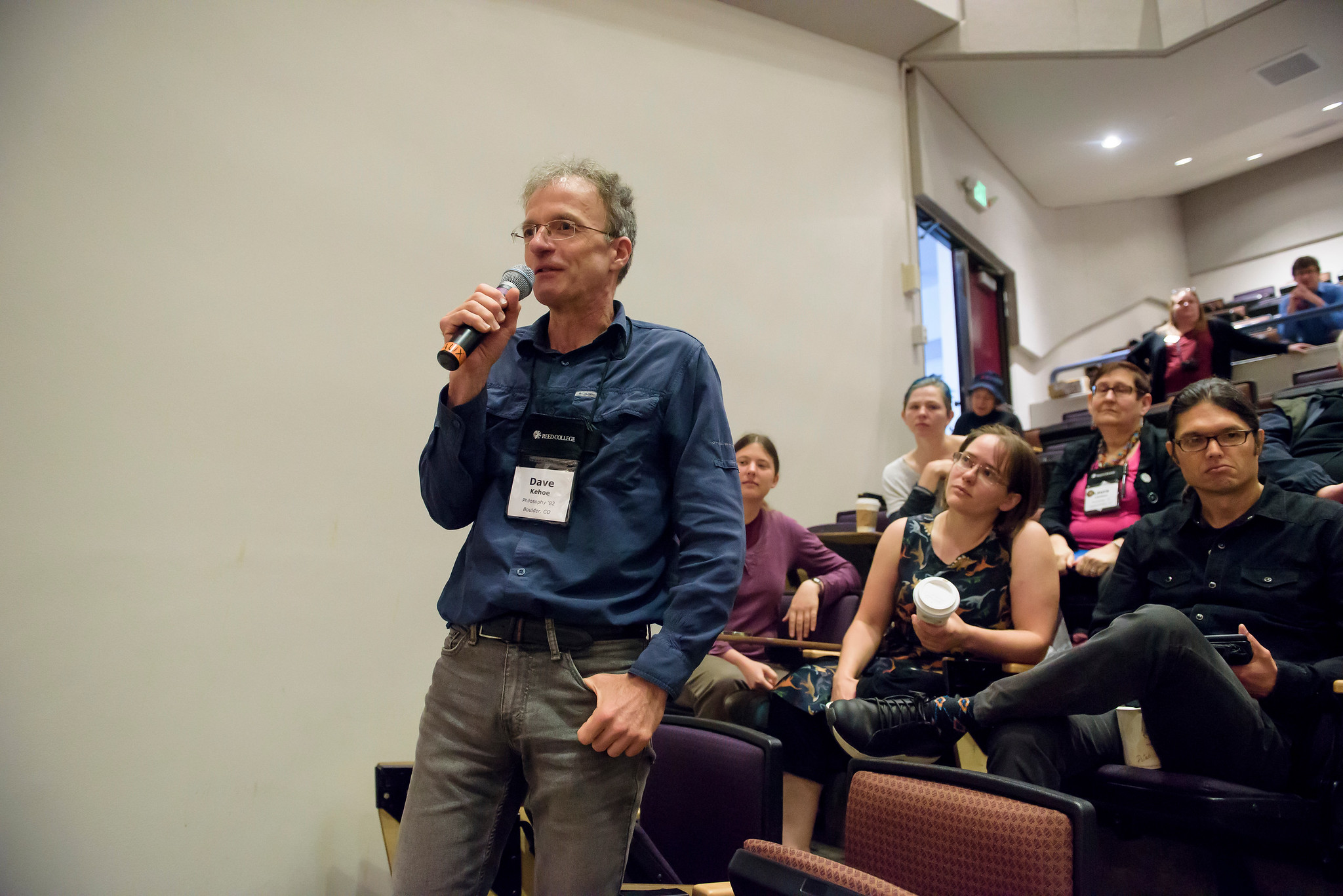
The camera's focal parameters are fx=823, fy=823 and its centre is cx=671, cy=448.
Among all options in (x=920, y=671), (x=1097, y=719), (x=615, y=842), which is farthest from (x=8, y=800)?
(x=1097, y=719)

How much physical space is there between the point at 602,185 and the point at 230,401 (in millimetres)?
1392

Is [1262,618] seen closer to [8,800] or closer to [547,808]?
[547,808]

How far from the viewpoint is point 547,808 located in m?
0.85

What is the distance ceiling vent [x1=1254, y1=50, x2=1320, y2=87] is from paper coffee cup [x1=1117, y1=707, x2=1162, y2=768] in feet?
18.9

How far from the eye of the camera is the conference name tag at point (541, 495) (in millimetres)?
936

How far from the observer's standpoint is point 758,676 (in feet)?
6.29

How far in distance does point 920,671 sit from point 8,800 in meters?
1.83

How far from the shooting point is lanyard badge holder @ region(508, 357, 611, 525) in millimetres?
941

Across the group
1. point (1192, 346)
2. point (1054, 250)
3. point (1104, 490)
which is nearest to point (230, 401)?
point (1104, 490)

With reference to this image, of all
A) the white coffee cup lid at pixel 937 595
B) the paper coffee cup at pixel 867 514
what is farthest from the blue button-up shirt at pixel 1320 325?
the white coffee cup lid at pixel 937 595

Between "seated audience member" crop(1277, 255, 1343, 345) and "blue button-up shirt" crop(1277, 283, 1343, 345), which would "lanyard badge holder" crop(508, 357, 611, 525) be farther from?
"seated audience member" crop(1277, 255, 1343, 345)

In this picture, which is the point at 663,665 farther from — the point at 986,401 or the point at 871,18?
the point at 871,18

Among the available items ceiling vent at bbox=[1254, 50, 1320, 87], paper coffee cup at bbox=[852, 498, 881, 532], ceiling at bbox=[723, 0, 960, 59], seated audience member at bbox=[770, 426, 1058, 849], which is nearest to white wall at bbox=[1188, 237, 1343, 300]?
ceiling vent at bbox=[1254, 50, 1320, 87]

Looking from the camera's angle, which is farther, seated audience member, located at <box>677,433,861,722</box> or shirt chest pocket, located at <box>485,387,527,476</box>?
seated audience member, located at <box>677,433,861,722</box>
